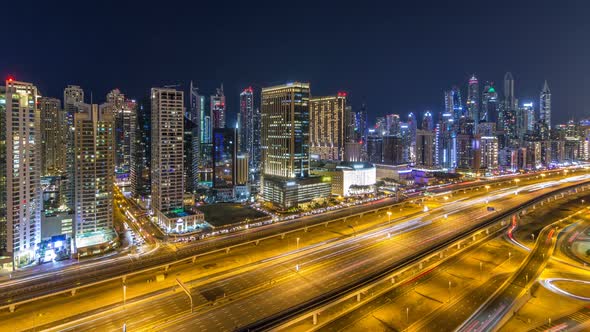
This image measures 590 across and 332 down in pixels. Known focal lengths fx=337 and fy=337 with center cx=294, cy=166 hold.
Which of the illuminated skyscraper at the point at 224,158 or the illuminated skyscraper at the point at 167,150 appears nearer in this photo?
the illuminated skyscraper at the point at 167,150

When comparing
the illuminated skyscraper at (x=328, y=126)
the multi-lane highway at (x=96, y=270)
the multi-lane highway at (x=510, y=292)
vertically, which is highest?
the illuminated skyscraper at (x=328, y=126)

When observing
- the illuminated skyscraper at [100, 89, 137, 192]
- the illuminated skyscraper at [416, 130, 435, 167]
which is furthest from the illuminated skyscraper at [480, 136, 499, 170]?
the illuminated skyscraper at [100, 89, 137, 192]

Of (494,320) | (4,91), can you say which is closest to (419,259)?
(494,320)

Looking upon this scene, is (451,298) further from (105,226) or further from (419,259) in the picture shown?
(105,226)

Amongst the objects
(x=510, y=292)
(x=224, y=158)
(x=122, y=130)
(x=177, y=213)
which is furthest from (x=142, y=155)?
(x=510, y=292)

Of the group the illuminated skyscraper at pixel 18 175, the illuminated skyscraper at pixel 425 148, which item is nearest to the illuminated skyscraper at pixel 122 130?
the illuminated skyscraper at pixel 18 175

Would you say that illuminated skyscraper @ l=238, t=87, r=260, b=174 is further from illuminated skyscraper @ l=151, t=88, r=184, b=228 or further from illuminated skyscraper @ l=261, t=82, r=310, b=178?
illuminated skyscraper @ l=151, t=88, r=184, b=228

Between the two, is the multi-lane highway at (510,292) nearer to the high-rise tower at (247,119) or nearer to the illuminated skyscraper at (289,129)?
the illuminated skyscraper at (289,129)

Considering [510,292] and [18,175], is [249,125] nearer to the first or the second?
[18,175]
